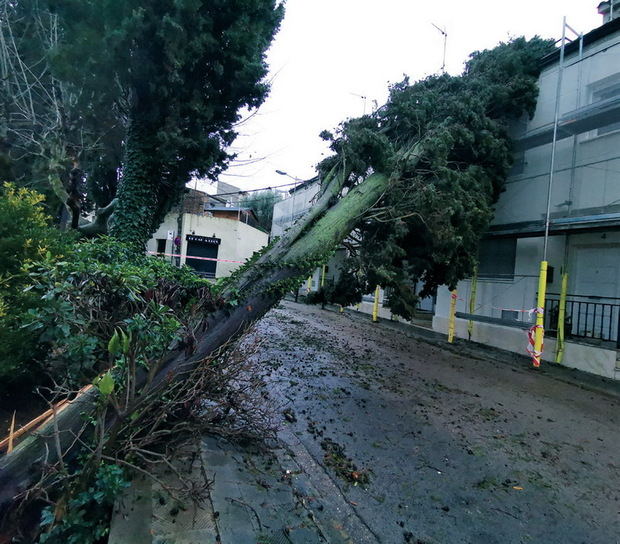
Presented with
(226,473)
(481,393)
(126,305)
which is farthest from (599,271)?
(126,305)

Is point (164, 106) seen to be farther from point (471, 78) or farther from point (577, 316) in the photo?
point (577, 316)

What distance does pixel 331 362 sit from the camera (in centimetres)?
776

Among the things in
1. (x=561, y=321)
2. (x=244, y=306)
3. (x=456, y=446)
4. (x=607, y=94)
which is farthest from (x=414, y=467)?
(x=607, y=94)

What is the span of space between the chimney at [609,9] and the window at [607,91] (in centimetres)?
330

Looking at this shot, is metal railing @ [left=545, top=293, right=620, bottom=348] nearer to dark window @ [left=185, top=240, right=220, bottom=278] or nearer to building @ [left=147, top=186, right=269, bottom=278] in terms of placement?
building @ [left=147, top=186, right=269, bottom=278]

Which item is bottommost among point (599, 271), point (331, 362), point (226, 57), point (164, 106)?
point (331, 362)

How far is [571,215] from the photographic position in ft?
29.3

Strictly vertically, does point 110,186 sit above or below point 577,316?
above

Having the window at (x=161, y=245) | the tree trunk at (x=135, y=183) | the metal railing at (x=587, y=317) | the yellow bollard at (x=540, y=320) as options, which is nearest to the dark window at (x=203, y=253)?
the window at (x=161, y=245)

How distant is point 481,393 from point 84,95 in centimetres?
1005

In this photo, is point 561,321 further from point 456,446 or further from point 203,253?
point 203,253

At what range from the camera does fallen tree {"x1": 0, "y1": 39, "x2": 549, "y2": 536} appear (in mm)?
2883

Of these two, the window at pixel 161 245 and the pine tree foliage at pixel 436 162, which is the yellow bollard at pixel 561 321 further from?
A: the window at pixel 161 245

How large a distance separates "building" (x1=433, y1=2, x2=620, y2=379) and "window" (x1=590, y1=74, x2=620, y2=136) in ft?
0.07
